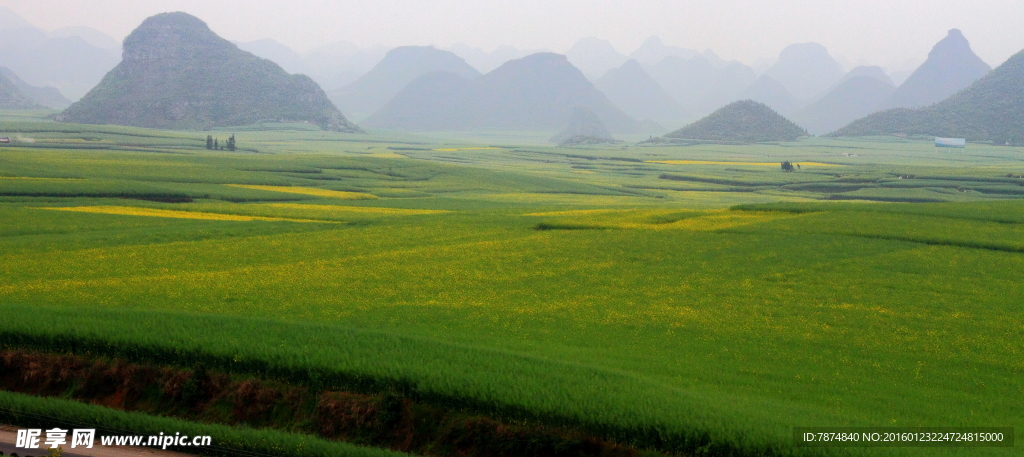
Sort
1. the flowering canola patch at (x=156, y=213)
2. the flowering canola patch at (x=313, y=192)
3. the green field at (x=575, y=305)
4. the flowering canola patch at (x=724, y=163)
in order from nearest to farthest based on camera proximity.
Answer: the green field at (x=575, y=305)
the flowering canola patch at (x=156, y=213)
the flowering canola patch at (x=313, y=192)
the flowering canola patch at (x=724, y=163)

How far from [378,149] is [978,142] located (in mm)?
134483

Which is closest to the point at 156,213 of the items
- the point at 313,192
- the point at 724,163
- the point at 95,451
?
the point at 313,192

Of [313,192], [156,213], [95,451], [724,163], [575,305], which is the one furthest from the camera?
[724,163]

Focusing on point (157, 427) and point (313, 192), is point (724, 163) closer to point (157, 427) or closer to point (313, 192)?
point (313, 192)

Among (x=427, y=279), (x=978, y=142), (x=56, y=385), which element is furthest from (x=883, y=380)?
(x=978, y=142)

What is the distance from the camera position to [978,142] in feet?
616

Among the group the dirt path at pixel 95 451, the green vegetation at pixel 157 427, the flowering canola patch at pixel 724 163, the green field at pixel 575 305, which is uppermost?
the flowering canola patch at pixel 724 163

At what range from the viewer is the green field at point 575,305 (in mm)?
15797

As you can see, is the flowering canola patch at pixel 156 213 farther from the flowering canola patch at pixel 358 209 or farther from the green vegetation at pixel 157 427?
the green vegetation at pixel 157 427

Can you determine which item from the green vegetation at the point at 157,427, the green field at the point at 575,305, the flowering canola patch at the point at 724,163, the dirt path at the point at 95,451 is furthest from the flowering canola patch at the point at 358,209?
the flowering canola patch at the point at 724,163

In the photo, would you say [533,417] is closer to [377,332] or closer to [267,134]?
[377,332]

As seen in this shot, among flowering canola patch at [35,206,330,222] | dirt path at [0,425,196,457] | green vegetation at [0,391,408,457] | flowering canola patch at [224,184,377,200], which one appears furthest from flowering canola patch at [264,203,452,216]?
dirt path at [0,425,196,457]

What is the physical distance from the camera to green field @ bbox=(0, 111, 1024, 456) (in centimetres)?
1580

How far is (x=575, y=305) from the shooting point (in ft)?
81.3
